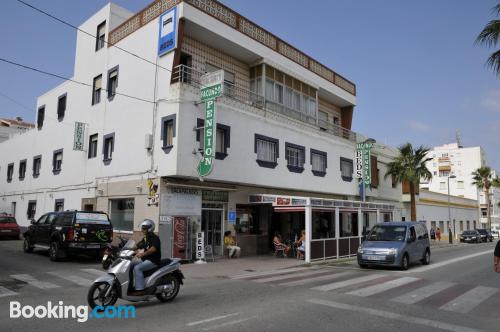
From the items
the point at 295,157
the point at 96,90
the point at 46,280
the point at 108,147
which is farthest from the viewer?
the point at 295,157

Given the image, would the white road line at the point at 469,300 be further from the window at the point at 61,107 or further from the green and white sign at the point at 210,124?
the window at the point at 61,107

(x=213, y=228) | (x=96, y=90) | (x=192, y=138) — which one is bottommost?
(x=213, y=228)

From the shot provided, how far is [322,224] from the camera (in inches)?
1017

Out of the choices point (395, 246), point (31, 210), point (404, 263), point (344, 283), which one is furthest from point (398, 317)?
point (31, 210)

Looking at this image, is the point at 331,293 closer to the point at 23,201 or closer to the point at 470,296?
the point at 470,296

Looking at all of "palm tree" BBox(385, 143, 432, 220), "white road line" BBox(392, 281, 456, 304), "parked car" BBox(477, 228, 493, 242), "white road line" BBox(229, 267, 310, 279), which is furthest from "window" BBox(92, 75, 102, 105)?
"parked car" BBox(477, 228, 493, 242)

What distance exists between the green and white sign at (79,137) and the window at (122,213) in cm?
457

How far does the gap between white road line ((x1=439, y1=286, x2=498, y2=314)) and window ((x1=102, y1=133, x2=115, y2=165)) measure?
1679cm

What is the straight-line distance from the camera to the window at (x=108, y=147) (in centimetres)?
2067

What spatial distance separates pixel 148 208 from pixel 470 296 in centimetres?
1217

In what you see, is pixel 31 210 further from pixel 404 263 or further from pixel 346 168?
pixel 404 263

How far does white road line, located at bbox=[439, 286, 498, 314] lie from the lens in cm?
841

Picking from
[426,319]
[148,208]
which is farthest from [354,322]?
[148,208]

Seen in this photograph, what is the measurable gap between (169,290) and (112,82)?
1594 cm
